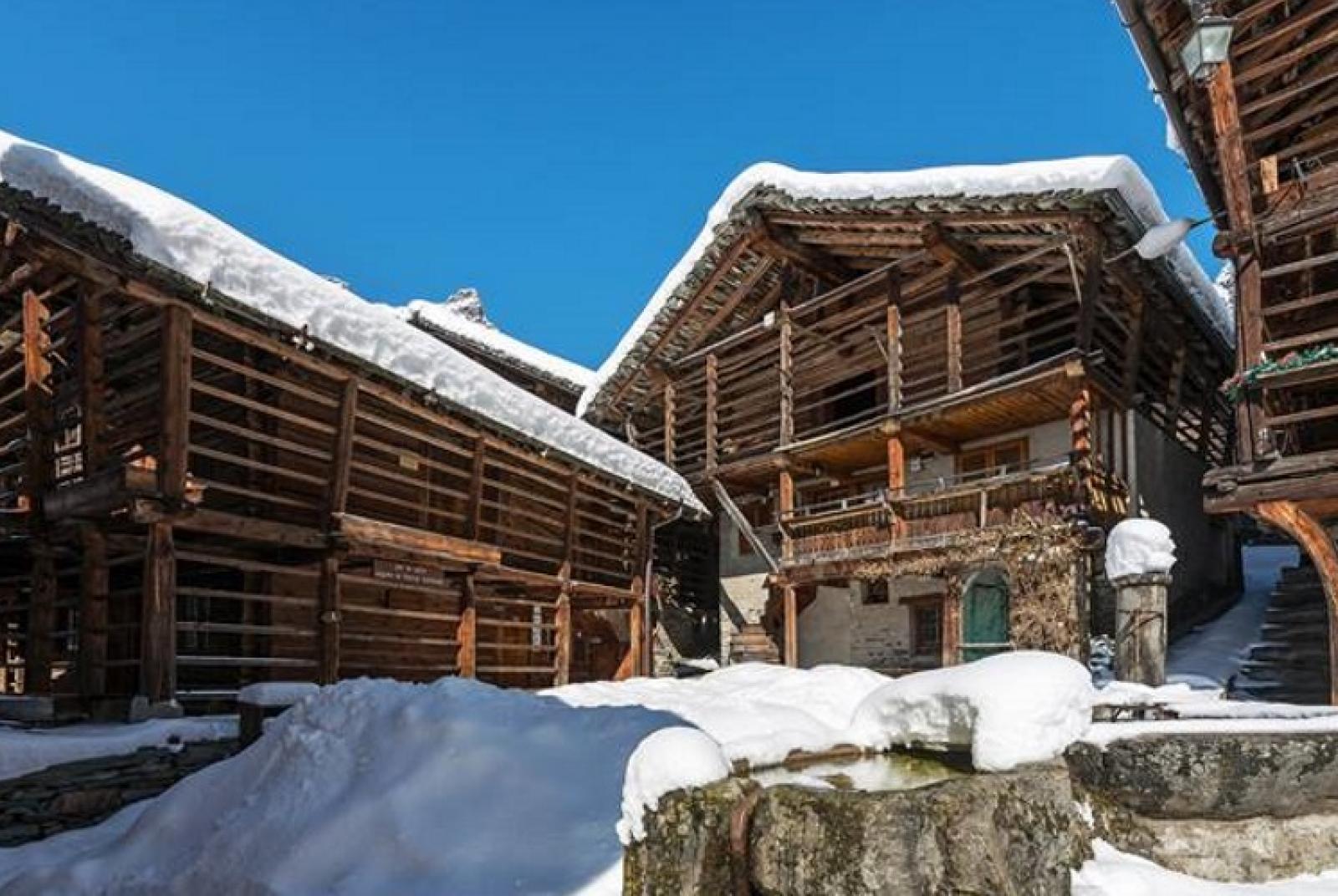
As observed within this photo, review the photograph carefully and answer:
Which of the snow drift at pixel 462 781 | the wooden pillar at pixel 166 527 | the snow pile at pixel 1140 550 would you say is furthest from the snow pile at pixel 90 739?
the snow pile at pixel 1140 550

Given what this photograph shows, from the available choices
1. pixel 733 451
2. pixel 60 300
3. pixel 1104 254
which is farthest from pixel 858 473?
pixel 60 300

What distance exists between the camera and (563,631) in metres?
15.2

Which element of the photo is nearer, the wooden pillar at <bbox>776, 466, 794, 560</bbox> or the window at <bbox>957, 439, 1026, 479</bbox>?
the window at <bbox>957, 439, 1026, 479</bbox>

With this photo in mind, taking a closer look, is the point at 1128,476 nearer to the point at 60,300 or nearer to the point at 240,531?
the point at 240,531

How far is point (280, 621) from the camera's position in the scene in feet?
36.2

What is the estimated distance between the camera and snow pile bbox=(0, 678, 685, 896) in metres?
4.95

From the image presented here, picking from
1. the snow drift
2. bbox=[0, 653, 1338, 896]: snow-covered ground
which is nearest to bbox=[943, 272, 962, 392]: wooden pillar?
bbox=[0, 653, 1338, 896]: snow-covered ground

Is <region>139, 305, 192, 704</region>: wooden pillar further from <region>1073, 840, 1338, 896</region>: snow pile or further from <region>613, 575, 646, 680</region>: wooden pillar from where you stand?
<region>613, 575, 646, 680</region>: wooden pillar

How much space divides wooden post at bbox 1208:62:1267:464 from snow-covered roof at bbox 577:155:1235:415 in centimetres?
186

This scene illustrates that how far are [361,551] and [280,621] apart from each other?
4.34 feet

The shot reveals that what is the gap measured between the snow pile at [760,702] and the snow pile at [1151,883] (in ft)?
5.49

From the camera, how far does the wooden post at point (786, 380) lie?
62.7 feet

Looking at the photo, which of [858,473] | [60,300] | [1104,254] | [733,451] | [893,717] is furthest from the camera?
[733,451]

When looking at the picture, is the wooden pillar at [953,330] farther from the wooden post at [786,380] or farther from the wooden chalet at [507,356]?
the wooden chalet at [507,356]
